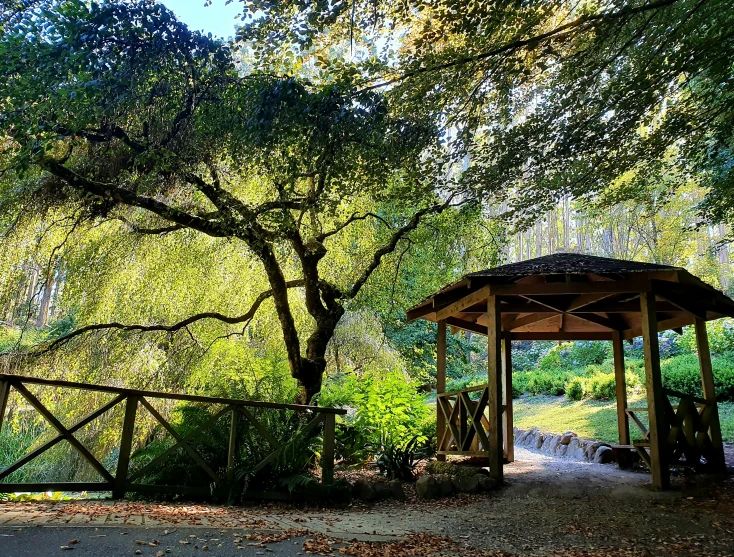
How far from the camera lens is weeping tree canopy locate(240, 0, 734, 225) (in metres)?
5.17

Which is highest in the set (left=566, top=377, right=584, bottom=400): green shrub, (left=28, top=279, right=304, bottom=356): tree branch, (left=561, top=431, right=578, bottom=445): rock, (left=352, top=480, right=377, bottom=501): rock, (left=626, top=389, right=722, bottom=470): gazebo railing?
(left=28, top=279, right=304, bottom=356): tree branch

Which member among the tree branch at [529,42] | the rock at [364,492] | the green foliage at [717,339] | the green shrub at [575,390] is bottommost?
the rock at [364,492]

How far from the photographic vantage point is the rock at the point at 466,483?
6.44 metres

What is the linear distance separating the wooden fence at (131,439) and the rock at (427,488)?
130 centimetres

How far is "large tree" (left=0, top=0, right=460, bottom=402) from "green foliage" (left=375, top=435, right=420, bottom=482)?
157 centimetres

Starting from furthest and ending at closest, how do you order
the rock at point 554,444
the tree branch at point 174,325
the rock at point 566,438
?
the rock at point 554,444 → the rock at point 566,438 → the tree branch at point 174,325

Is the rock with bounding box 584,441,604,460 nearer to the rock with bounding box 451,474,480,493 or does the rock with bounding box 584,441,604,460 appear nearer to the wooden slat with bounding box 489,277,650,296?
the rock with bounding box 451,474,480,493

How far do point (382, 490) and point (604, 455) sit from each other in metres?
4.92

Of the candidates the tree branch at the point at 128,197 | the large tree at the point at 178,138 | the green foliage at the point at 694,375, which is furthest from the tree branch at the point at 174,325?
the green foliage at the point at 694,375

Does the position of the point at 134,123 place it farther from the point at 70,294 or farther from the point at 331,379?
the point at 331,379

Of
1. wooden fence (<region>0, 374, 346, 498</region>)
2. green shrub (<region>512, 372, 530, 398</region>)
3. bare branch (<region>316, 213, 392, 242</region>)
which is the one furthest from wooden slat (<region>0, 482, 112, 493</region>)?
green shrub (<region>512, 372, 530, 398</region>)

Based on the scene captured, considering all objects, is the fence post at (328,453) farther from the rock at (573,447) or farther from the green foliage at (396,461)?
the rock at (573,447)

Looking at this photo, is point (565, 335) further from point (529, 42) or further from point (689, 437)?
point (529, 42)

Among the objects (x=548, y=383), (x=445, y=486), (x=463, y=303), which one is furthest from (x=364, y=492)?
(x=548, y=383)
